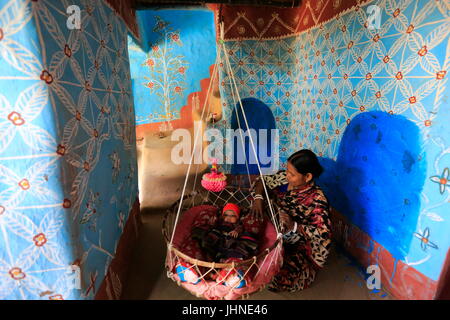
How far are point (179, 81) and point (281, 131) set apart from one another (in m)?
1.13

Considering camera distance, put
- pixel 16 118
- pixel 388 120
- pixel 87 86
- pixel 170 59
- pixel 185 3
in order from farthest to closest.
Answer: pixel 170 59 → pixel 185 3 → pixel 388 120 → pixel 87 86 → pixel 16 118

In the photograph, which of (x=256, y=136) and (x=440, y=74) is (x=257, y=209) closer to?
(x=256, y=136)

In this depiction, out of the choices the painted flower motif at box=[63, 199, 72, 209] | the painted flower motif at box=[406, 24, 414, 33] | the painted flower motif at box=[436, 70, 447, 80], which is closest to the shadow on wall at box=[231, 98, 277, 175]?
the painted flower motif at box=[406, 24, 414, 33]

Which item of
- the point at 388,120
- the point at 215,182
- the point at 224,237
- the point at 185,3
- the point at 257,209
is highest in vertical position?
the point at 185,3

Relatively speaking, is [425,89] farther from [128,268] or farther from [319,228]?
[128,268]

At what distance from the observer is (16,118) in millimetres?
661

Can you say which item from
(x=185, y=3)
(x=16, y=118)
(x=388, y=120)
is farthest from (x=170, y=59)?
(x=388, y=120)

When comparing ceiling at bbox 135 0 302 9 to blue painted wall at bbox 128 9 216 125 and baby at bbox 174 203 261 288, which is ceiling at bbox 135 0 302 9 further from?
baby at bbox 174 203 261 288

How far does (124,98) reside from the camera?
57.3 inches

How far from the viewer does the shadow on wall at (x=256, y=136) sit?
7.15ft

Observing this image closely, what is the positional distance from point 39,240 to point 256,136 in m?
1.84

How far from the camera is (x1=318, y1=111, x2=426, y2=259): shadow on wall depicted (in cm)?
106

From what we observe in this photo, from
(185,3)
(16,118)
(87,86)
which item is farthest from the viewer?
(185,3)
